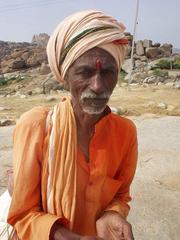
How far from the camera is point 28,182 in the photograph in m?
1.64

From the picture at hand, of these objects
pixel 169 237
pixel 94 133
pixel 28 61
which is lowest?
pixel 28 61

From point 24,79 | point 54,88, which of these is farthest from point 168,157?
point 24,79

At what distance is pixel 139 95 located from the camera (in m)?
11.7

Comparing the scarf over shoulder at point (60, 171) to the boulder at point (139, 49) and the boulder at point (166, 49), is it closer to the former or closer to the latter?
the boulder at point (139, 49)

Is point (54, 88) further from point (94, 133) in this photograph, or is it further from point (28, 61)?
point (28, 61)

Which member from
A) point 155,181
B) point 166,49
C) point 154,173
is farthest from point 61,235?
point 166,49

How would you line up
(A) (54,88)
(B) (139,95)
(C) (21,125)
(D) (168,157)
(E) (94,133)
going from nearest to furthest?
(C) (21,125)
(E) (94,133)
(D) (168,157)
(B) (139,95)
(A) (54,88)

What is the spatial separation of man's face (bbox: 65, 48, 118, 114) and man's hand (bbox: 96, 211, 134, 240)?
46cm

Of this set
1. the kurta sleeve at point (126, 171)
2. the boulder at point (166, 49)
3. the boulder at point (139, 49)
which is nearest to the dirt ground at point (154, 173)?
the kurta sleeve at point (126, 171)

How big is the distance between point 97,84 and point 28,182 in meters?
0.47

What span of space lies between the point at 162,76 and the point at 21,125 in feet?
52.8

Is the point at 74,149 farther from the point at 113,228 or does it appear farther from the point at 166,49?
the point at 166,49

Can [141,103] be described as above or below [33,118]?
below

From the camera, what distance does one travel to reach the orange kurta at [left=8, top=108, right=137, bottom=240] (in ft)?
5.36
